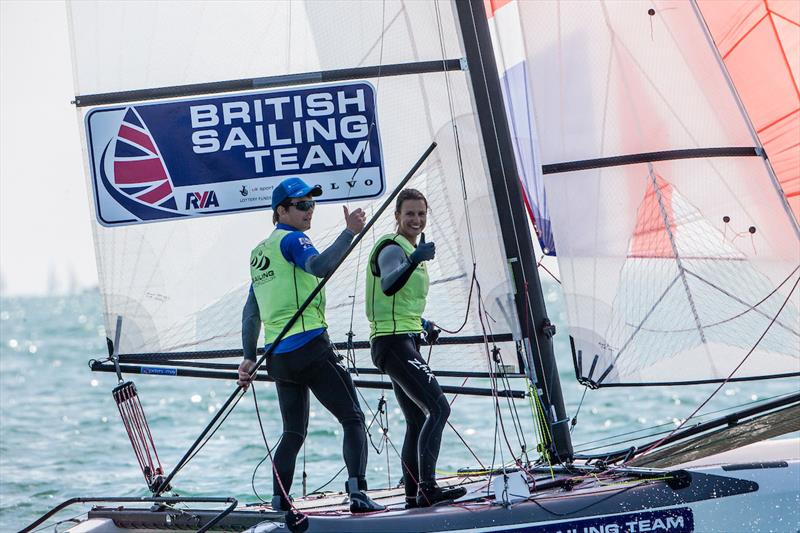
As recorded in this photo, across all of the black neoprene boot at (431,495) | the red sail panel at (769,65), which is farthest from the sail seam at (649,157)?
the black neoprene boot at (431,495)

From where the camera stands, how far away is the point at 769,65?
18.5 feet

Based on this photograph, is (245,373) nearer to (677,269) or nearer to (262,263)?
(262,263)

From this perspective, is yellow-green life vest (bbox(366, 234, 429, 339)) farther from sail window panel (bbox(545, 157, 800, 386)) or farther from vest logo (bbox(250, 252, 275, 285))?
sail window panel (bbox(545, 157, 800, 386))

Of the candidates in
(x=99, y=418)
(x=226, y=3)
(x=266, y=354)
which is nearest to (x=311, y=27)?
(x=226, y=3)

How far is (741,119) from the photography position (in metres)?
5.48

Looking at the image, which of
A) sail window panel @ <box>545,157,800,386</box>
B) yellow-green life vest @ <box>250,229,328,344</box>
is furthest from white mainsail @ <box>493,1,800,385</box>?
yellow-green life vest @ <box>250,229,328,344</box>

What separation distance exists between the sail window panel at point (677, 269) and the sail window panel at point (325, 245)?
1.76 feet

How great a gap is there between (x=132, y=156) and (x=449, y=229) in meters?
1.47

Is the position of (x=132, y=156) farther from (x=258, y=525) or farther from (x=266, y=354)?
(x=258, y=525)

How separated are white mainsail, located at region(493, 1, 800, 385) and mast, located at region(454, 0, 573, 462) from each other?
0.39 meters

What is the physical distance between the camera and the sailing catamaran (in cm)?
509

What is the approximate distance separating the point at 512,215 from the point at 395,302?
0.82m

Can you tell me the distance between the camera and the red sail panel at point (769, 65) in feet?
18.3

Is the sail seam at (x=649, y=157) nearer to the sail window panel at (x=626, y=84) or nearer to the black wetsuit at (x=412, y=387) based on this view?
the sail window panel at (x=626, y=84)
